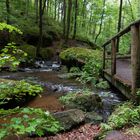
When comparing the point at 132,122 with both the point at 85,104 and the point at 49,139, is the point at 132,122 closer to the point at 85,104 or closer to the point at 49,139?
the point at 49,139

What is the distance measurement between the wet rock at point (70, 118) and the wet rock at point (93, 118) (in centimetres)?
20

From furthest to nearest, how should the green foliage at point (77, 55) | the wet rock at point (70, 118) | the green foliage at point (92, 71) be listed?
the green foliage at point (77, 55), the green foliage at point (92, 71), the wet rock at point (70, 118)

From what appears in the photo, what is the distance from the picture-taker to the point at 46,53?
2117 centimetres

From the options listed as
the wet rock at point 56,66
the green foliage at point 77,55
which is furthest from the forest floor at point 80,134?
the wet rock at point 56,66

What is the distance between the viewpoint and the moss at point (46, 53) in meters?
20.6

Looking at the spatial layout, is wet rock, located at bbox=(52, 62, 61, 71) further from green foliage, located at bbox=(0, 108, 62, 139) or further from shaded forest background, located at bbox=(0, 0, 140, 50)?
green foliage, located at bbox=(0, 108, 62, 139)

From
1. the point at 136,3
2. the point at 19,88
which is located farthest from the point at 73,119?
the point at 136,3

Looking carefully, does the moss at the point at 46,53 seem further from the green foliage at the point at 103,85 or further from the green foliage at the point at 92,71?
the green foliage at the point at 103,85

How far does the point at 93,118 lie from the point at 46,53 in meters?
15.9

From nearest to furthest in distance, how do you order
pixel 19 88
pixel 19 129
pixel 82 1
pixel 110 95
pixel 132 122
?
pixel 19 129
pixel 19 88
pixel 132 122
pixel 110 95
pixel 82 1

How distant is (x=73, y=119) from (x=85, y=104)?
1.39m

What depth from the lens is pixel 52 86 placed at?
9477mm

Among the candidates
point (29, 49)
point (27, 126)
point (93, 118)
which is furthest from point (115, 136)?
point (29, 49)

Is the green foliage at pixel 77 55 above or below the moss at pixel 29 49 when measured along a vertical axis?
below
